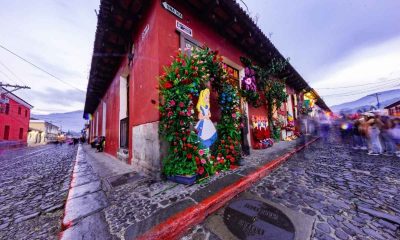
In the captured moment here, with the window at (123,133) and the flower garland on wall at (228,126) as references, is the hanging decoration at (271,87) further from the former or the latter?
the window at (123,133)

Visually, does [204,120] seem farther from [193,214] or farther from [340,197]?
[340,197]

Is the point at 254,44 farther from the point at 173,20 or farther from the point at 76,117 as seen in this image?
the point at 76,117

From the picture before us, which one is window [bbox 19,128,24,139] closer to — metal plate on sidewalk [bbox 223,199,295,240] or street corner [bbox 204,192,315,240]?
street corner [bbox 204,192,315,240]

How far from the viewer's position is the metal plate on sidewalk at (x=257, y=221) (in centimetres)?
160

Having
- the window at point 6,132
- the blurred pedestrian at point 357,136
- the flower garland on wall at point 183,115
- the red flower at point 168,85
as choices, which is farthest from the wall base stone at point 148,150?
the window at point 6,132

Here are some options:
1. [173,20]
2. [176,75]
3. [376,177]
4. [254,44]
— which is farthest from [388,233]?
[254,44]

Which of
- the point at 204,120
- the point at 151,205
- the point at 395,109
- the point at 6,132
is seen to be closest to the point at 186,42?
the point at 204,120

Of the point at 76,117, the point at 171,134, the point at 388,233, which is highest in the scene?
the point at 76,117

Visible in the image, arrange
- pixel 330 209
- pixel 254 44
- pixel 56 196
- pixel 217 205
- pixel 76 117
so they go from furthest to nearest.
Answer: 1. pixel 76 117
2. pixel 254 44
3. pixel 56 196
4. pixel 217 205
5. pixel 330 209

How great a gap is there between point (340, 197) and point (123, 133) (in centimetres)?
677

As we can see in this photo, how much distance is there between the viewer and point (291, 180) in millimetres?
3041

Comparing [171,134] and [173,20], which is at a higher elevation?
[173,20]

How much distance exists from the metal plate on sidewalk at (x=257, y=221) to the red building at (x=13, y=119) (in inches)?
1079

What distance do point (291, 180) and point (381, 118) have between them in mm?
6438
